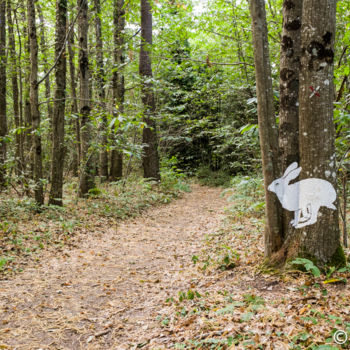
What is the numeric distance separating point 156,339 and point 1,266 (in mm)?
3263

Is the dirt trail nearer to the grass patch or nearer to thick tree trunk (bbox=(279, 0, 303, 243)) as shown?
the grass patch

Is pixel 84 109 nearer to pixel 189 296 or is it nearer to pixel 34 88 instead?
pixel 34 88

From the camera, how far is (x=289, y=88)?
12.1ft

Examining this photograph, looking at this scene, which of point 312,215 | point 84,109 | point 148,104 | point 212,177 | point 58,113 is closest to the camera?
point 312,215

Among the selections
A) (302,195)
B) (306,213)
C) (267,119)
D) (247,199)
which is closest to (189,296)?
(306,213)

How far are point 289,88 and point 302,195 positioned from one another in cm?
137

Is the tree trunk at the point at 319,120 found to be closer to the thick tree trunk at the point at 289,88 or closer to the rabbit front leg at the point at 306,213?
the rabbit front leg at the point at 306,213

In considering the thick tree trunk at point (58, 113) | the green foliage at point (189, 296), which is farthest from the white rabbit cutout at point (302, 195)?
the thick tree trunk at point (58, 113)

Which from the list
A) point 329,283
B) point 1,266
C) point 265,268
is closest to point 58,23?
point 1,266

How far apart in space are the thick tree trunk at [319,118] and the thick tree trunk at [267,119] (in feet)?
1.31

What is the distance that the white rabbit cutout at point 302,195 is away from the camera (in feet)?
11.2

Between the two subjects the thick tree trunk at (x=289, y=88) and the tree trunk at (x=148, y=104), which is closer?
the thick tree trunk at (x=289, y=88)

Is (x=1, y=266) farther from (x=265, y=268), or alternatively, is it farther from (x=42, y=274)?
(x=265, y=268)

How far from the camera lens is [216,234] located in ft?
22.2
